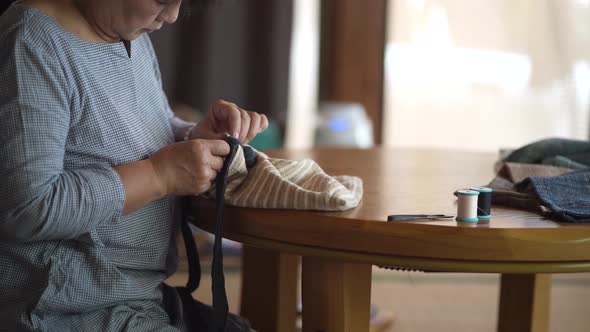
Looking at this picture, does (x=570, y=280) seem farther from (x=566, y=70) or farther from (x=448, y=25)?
(x=448, y=25)

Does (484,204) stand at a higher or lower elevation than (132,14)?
lower

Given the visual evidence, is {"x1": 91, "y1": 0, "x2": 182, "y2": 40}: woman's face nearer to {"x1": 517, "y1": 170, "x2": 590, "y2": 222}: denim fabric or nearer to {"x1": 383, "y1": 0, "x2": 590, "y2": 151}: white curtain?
{"x1": 517, "y1": 170, "x2": 590, "y2": 222}: denim fabric

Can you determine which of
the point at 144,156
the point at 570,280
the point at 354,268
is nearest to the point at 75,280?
the point at 144,156

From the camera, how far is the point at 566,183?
124 cm

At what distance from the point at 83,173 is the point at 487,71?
2.75 m

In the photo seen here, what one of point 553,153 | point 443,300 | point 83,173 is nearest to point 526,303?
point 553,153

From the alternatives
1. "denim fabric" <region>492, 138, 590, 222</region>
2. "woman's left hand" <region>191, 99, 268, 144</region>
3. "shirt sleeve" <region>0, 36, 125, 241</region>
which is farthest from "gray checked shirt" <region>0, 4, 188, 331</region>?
"denim fabric" <region>492, 138, 590, 222</region>

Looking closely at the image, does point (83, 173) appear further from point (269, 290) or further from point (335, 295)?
point (269, 290)

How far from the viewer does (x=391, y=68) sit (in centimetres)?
361

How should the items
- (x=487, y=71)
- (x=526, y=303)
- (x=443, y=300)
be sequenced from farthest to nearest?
(x=487, y=71)
(x=443, y=300)
(x=526, y=303)

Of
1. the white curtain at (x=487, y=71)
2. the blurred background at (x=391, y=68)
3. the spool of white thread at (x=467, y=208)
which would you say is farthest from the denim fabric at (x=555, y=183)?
the white curtain at (x=487, y=71)

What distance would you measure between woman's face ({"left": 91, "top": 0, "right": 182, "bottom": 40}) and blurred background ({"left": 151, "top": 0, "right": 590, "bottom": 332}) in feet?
6.89

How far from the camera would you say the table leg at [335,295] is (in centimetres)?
109

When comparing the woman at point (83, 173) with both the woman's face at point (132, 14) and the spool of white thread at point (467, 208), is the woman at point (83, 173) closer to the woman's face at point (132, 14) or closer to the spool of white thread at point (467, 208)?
the woman's face at point (132, 14)
